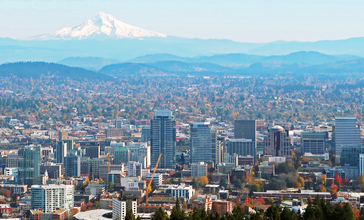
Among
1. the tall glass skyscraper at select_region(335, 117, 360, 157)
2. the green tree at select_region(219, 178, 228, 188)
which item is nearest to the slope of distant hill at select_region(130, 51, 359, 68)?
the tall glass skyscraper at select_region(335, 117, 360, 157)

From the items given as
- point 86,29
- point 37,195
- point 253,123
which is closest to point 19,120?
point 253,123

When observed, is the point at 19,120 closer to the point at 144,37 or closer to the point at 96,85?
the point at 96,85

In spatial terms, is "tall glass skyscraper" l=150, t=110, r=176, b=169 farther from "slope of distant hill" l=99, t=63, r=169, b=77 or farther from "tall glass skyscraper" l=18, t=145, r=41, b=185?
"slope of distant hill" l=99, t=63, r=169, b=77

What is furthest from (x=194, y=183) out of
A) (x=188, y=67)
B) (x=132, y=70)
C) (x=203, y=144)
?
(x=188, y=67)

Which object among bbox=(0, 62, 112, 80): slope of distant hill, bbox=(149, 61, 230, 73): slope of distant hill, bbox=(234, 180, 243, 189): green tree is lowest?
bbox=(234, 180, 243, 189): green tree

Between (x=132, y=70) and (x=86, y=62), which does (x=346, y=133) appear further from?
(x=86, y=62)
